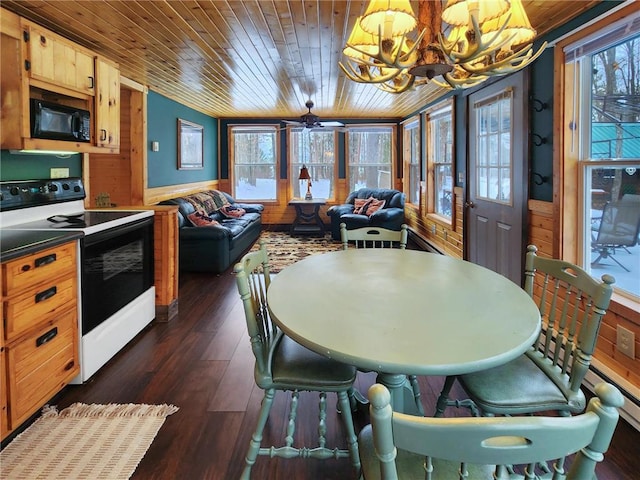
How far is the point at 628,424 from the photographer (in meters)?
2.06

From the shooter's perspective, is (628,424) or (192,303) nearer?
(628,424)

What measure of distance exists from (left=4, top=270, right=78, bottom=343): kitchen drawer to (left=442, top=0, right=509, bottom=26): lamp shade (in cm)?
239

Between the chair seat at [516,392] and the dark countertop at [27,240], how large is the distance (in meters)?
1.98

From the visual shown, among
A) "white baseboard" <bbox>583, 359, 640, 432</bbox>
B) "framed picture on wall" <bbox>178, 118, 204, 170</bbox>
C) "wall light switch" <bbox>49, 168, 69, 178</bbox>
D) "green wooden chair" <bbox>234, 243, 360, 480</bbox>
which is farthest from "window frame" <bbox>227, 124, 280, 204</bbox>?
"green wooden chair" <bbox>234, 243, 360, 480</bbox>

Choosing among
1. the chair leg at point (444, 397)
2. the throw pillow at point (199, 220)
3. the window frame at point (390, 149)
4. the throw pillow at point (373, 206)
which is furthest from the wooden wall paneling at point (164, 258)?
the window frame at point (390, 149)

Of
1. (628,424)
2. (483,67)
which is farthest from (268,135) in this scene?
(628,424)

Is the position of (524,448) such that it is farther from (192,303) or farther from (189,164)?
(189,164)

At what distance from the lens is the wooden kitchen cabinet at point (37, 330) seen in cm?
184

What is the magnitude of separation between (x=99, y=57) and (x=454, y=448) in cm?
352

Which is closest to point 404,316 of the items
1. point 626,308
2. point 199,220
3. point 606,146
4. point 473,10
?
point 473,10

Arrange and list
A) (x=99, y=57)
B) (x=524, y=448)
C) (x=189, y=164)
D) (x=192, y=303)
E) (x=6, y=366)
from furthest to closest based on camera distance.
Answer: (x=189, y=164) → (x=192, y=303) → (x=99, y=57) → (x=6, y=366) → (x=524, y=448)

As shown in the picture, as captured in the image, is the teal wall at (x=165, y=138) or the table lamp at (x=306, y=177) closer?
the teal wall at (x=165, y=138)

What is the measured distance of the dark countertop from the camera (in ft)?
5.97

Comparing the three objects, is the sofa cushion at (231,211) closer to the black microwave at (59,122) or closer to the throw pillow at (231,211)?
the throw pillow at (231,211)
